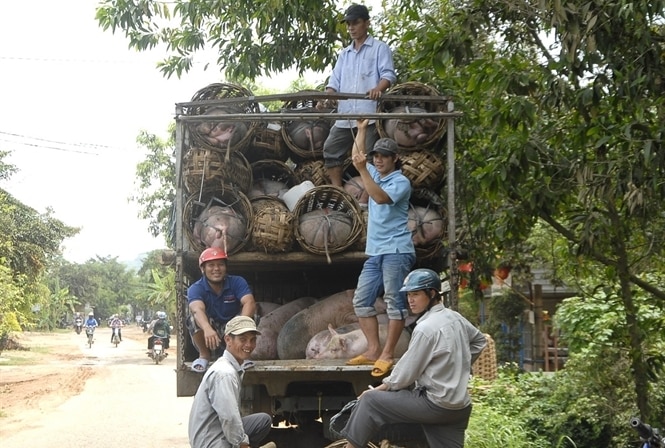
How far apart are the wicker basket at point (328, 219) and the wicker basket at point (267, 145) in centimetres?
84

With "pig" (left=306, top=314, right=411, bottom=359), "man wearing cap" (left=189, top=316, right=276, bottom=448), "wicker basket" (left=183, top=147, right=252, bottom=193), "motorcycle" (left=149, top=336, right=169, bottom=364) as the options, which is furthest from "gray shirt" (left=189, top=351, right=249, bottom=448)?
"motorcycle" (left=149, top=336, right=169, bottom=364)

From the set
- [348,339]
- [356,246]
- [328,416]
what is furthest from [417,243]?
[328,416]

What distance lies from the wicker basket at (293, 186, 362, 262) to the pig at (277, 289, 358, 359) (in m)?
0.57

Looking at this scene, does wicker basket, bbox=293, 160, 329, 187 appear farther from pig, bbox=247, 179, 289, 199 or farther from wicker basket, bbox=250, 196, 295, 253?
wicker basket, bbox=250, 196, 295, 253

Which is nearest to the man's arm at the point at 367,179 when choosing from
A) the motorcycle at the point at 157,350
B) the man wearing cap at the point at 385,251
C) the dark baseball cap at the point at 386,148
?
the man wearing cap at the point at 385,251

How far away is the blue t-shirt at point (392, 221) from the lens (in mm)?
5996

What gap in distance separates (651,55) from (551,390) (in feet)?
21.8

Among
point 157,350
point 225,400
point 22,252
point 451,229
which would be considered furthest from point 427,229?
point 22,252

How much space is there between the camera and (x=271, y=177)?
7.64 metres

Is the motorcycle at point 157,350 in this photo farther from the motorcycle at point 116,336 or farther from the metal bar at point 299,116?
the metal bar at point 299,116

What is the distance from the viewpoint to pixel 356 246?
6652mm

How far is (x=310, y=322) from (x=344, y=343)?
1.64ft

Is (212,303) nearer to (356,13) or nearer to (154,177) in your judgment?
(356,13)

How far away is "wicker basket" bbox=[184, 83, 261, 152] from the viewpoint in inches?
267
